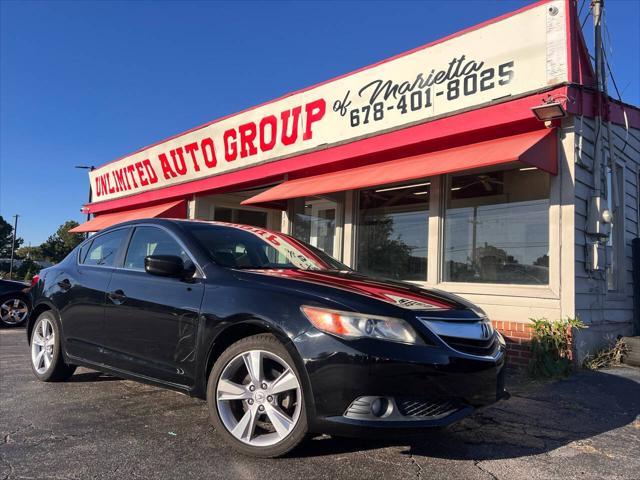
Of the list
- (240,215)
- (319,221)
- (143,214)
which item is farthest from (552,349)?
(143,214)

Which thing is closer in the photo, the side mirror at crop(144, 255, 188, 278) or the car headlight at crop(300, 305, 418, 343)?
the car headlight at crop(300, 305, 418, 343)

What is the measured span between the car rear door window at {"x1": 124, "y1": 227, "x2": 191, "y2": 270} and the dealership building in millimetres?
3761

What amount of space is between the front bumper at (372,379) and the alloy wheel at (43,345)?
3207mm

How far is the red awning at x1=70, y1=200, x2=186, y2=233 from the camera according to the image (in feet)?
42.8

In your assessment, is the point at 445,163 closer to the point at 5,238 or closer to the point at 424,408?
the point at 424,408

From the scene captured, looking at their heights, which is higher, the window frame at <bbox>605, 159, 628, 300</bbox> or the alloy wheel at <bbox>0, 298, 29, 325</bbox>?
the window frame at <bbox>605, 159, 628, 300</bbox>

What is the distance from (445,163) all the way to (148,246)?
4051mm

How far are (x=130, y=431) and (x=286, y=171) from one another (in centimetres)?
680

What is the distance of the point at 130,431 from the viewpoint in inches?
143

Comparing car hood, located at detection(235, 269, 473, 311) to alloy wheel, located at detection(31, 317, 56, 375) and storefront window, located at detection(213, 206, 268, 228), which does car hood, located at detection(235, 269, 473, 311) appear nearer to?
alloy wheel, located at detection(31, 317, 56, 375)

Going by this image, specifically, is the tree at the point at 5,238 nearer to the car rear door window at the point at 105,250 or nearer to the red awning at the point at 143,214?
the red awning at the point at 143,214

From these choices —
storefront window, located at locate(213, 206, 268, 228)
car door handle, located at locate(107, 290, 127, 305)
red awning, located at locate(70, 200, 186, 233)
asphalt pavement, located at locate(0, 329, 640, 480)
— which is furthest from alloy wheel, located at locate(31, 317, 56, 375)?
storefront window, located at locate(213, 206, 268, 228)

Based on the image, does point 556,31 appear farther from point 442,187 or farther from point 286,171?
point 286,171

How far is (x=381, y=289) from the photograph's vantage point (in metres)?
3.35
